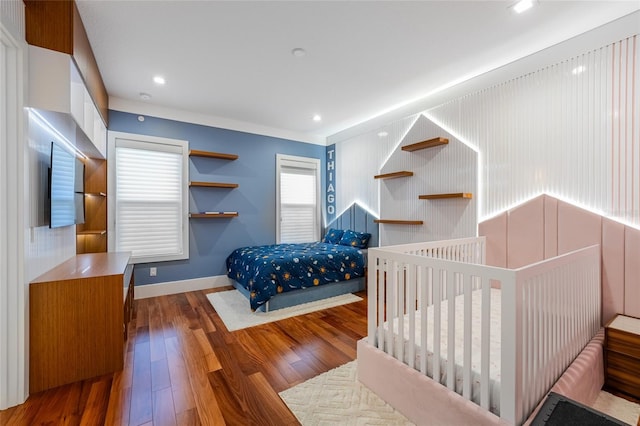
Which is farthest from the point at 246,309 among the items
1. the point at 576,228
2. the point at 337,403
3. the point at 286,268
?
the point at 576,228

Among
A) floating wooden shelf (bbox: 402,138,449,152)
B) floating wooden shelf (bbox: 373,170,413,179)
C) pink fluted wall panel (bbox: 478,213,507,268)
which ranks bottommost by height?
pink fluted wall panel (bbox: 478,213,507,268)

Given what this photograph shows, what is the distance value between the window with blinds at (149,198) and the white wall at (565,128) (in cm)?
360

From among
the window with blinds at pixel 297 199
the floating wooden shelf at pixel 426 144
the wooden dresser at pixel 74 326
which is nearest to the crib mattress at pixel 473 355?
the floating wooden shelf at pixel 426 144

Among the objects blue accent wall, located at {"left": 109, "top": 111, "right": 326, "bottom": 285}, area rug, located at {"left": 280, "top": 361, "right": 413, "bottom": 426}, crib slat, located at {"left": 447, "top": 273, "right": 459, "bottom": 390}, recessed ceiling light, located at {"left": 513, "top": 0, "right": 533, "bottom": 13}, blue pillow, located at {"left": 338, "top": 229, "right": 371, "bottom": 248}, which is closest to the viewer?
crib slat, located at {"left": 447, "top": 273, "right": 459, "bottom": 390}

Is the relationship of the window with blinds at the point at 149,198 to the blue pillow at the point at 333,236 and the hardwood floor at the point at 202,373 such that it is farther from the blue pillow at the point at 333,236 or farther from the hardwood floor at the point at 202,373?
the blue pillow at the point at 333,236

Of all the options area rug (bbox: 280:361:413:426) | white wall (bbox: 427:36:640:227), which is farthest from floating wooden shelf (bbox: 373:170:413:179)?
area rug (bbox: 280:361:413:426)

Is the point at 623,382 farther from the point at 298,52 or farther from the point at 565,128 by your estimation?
the point at 298,52

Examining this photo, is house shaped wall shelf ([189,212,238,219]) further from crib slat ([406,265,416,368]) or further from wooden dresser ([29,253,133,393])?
crib slat ([406,265,416,368])

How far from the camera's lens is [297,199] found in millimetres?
5023

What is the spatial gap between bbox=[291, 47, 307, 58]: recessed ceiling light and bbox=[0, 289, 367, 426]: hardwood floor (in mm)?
2606

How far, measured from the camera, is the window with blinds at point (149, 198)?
140 inches

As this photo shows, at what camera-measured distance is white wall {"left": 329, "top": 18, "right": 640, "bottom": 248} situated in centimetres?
198

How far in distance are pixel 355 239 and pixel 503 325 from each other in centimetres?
315

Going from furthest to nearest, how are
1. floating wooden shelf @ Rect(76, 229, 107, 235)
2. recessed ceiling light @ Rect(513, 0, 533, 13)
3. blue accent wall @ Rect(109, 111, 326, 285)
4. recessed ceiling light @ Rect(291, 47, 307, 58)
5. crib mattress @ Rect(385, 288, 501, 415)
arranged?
blue accent wall @ Rect(109, 111, 326, 285), floating wooden shelf @ Rect(76, 229, 107, 235), recessed ceiling light @ Rect(291, 47, 307, 58), recessed ceiling light @ Rect(513, 0, 533, 13), crib mattress @ Rect(385, 288, 501, 415)
